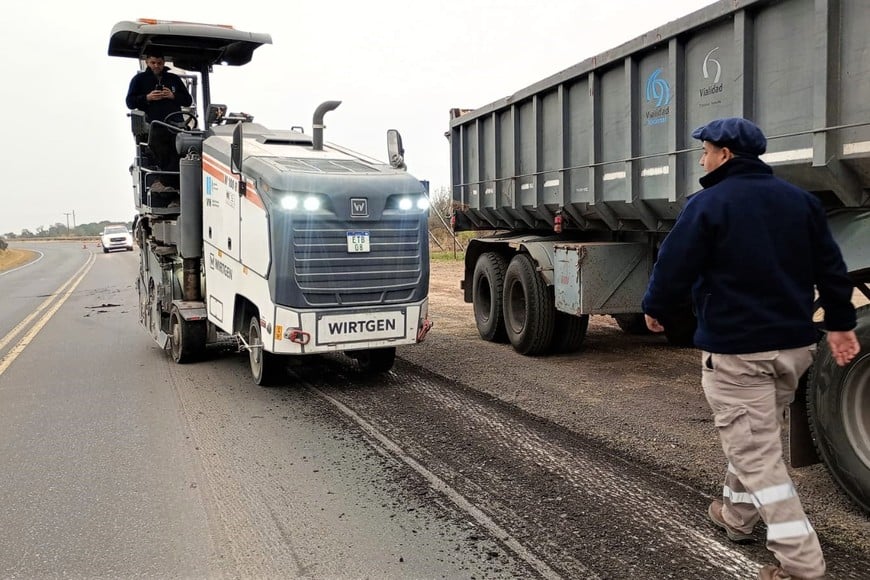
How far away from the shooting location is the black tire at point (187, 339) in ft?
26.8

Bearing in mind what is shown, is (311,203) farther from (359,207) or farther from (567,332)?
(567,332)

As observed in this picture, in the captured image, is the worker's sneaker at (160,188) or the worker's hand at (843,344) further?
the worker's sneaker at (160,188)

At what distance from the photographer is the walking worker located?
9.82 feet

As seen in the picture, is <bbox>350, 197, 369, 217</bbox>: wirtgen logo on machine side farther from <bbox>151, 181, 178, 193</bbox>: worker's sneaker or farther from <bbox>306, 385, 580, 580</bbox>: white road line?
<bbox>151, 181, 178, 193</bbox>: worker's sneaker

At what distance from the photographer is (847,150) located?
4.28 metres

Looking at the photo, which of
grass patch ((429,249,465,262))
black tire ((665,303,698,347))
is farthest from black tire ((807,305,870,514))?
grass patch ((429,249,465,262))

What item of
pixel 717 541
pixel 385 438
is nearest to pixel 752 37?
pixel 717 541

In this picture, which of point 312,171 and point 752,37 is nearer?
point 752,37

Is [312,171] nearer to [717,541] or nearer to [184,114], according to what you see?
[184,114]

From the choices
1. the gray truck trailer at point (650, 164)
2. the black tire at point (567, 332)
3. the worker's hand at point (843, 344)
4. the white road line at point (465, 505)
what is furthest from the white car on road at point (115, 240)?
the worker's hand at point (843, 344)

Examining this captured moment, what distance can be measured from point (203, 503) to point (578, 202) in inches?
189

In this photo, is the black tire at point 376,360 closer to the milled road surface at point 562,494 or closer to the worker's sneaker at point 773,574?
the milled road surface at point 562,494

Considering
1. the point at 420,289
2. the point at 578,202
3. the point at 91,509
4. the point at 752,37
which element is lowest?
the point at 91,509

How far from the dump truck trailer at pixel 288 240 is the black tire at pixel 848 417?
3.69 m
